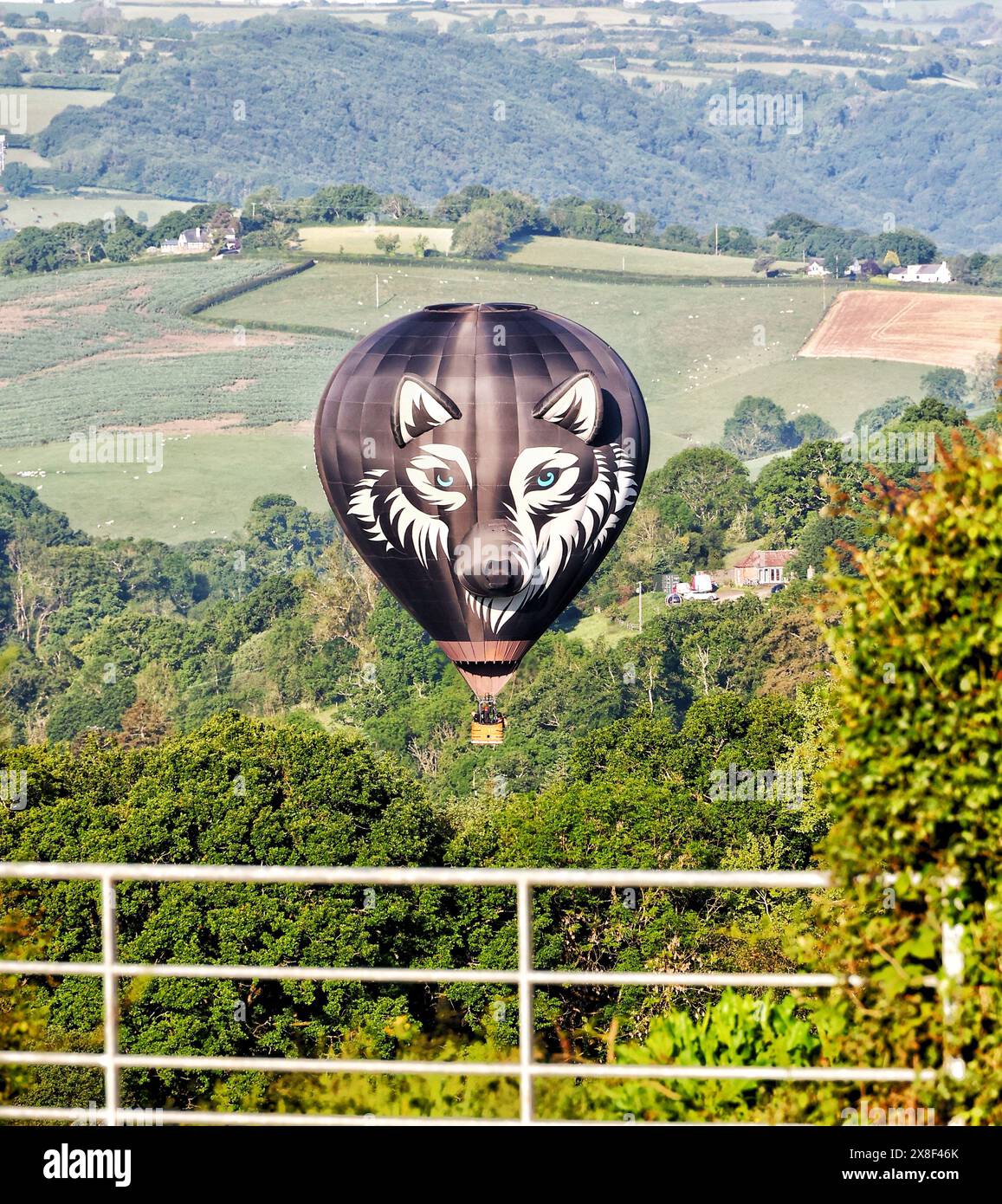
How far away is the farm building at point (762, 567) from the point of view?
12925cm

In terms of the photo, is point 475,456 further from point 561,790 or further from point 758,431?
point 758,431

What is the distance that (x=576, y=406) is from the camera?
147 feet

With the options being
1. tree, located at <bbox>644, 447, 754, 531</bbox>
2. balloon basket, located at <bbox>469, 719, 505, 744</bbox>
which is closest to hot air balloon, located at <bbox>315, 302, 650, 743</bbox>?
balloon basket, located at <bbox>469, 719, 505, 744</bbox>

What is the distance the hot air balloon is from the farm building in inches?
3223

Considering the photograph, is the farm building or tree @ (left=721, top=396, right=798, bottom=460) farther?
tree @ (left=721, top=396, right=798, bottom=460)

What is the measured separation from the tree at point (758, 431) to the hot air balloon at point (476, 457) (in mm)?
149766

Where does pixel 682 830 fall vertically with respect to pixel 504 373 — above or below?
below

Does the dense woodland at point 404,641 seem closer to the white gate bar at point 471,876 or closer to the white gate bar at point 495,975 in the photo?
the white gate bar at point 495,975

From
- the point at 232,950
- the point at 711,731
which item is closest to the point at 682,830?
the point at 711,731

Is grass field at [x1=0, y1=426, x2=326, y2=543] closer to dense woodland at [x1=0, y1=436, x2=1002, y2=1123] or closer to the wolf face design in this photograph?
dense woodland at [x1=0, y1=436, x2=1002, y2=1123]

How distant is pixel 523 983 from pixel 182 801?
45229 mm

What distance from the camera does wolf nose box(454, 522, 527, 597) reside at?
44844mm
